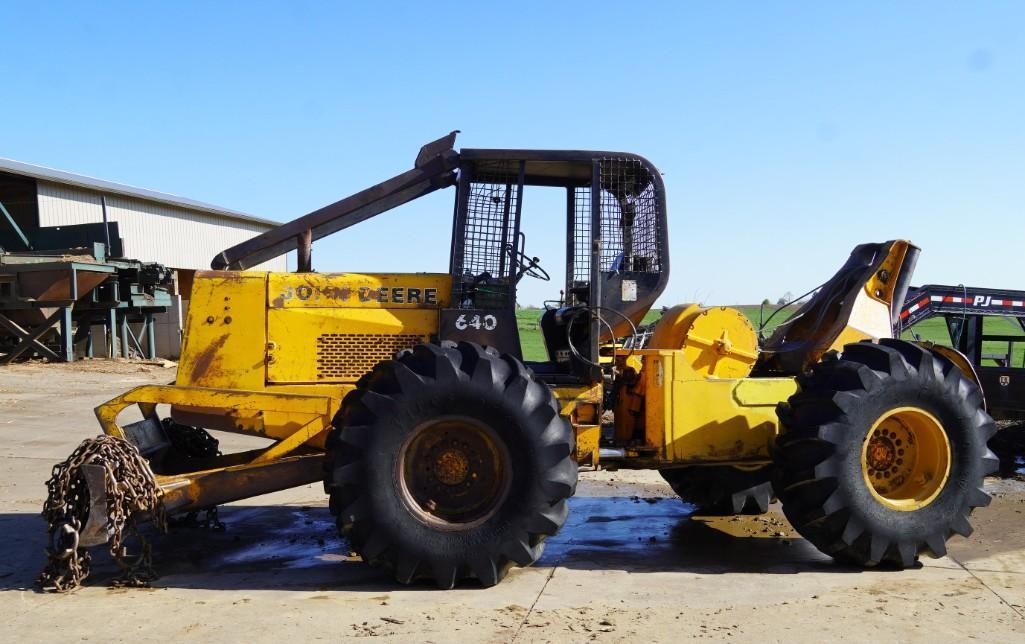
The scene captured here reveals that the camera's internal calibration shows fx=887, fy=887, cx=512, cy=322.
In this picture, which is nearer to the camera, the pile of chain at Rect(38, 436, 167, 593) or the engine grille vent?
the pile of chain at Rect(38, 436, 167, 593)

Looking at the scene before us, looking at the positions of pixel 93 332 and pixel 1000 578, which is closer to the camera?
pixel 1000 578

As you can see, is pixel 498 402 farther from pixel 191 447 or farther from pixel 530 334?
pixel 191 447

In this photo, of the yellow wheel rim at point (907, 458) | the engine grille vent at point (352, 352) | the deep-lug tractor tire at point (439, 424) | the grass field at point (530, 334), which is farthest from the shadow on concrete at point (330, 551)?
the grass field at point (530, 334)

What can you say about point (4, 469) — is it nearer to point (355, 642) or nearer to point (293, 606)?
point (293, 606)

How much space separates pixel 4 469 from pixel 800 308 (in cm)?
856

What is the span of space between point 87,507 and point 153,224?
1111 inches

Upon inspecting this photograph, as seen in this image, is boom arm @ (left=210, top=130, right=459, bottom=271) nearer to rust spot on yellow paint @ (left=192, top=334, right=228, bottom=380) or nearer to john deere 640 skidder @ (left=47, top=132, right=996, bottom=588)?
john deere 640 skidder @ (left=47, top=132, right=996, bottom=588)

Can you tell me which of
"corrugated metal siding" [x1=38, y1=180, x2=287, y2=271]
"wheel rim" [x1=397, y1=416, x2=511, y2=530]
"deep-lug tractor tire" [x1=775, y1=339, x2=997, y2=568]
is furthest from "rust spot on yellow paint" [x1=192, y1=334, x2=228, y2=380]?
"corrugated metal siding" [x1=38, y1=180, x2=287, y2=271]

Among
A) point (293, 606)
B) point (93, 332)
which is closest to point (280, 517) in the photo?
point (293, 606)

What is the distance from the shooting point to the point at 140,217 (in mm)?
30766

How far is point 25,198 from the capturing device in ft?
87.4

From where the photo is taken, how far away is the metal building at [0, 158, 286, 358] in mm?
26250

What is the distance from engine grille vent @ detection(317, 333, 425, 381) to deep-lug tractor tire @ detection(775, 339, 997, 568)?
110 inches

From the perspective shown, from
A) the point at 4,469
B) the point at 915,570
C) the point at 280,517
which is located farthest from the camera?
the point at 4,469
